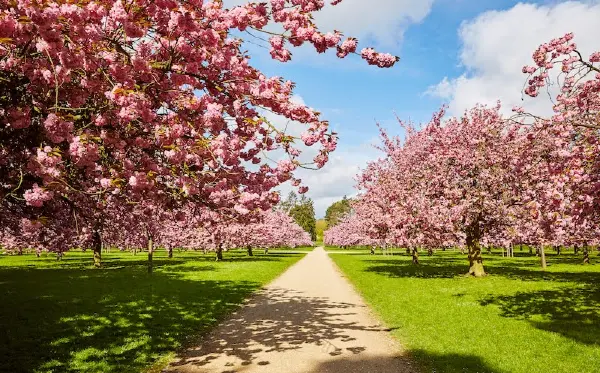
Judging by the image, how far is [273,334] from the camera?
1082 cm

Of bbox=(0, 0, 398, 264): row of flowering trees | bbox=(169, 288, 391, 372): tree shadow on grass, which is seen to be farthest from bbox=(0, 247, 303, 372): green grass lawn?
bbox=(0, 0, 398, 264): row of flowering trees

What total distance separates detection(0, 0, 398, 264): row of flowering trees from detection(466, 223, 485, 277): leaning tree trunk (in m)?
19.7

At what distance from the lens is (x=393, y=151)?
3300cm

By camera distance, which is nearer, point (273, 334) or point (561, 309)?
point (273, 334)

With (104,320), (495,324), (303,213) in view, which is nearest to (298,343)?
(495,324)

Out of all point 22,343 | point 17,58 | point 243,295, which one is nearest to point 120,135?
point 17,58

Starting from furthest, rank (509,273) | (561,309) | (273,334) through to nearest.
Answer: (509,273) → (561,309) → (273,334)

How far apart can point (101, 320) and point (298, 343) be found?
620cm

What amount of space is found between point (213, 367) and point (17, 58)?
6119 millimetres

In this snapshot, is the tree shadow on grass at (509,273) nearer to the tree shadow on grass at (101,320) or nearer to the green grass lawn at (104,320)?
the green grass lawn at (104,320)

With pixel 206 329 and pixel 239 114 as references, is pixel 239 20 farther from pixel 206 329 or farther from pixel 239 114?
pixel 206 329

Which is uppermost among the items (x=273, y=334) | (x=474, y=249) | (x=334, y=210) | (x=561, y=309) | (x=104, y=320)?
(x=334, y=210)

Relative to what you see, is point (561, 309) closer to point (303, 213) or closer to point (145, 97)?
point (145, 97)

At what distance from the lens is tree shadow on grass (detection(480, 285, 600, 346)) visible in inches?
427
